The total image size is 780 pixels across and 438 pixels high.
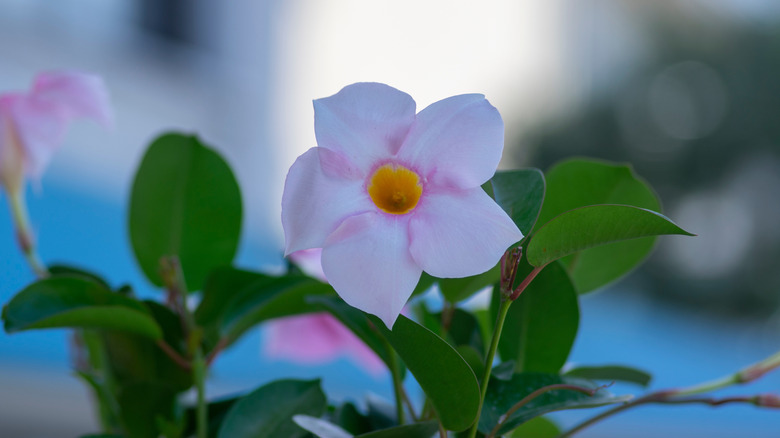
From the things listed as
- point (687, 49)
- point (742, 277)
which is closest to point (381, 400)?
point (742, 277)

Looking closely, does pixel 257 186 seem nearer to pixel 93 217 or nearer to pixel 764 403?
pixel 93 217

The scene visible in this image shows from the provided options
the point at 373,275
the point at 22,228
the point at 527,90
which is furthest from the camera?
the point at 527,90

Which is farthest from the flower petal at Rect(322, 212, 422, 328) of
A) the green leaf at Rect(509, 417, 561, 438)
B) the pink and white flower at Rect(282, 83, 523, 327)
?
the green leaf at Rect(509, 417, 561, 438)

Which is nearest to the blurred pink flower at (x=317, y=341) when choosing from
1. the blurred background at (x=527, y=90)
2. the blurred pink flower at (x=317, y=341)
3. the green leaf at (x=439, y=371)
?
the blurred pink flower at (x=317, y=341)

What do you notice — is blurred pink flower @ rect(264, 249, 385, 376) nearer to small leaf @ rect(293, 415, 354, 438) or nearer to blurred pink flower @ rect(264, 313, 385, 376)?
blurred pink flower @ rect(264, 313, 385, 376)

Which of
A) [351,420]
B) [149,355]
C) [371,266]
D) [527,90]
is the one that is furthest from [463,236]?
[527,90]

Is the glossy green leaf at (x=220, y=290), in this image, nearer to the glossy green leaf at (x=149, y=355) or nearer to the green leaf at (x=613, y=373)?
the glossy green leaf at (x=149, y=355)

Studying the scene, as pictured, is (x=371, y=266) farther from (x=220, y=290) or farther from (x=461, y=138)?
(x=220, y=290)
